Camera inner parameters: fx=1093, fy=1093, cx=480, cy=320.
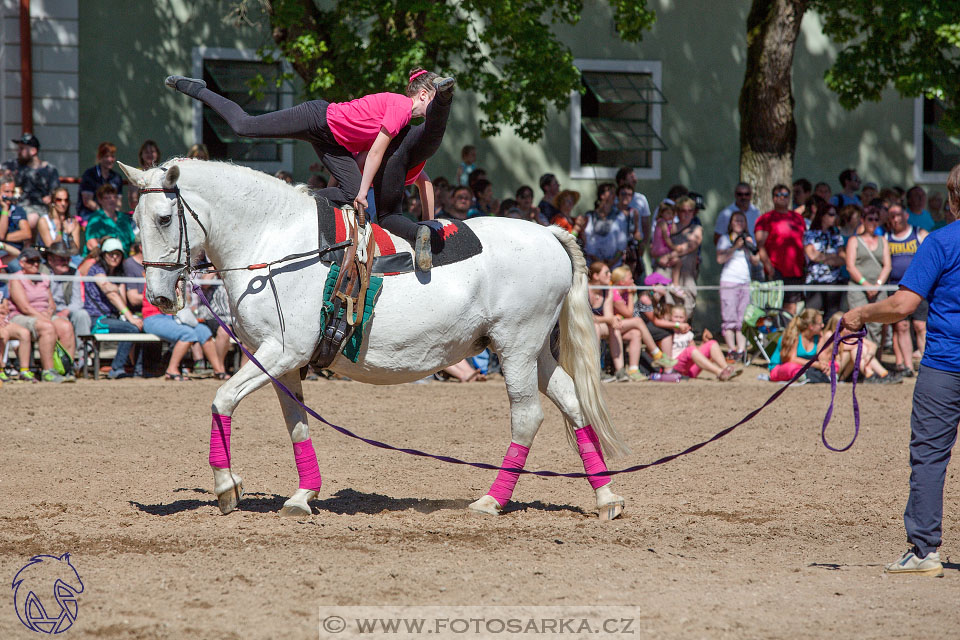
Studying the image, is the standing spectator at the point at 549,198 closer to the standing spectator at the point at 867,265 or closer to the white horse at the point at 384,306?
the standing spectator at the point at 867,265

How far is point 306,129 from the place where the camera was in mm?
6258

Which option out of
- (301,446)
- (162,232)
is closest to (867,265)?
(301,446)

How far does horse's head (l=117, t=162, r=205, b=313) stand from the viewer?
19.5 ft

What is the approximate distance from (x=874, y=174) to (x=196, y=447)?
49.3 feet

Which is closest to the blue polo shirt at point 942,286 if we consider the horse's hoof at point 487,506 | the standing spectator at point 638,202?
the horse's hoof at point 487,506

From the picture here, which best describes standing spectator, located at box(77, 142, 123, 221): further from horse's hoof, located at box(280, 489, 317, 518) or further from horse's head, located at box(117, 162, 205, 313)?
horse's hoof, located at box(280, 489, 317, 518)

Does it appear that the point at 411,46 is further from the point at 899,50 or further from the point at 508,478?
the point at 508,478

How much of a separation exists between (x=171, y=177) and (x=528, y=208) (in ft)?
29.2

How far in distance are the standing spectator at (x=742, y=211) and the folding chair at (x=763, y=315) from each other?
4.20 ft

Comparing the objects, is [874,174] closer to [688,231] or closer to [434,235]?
[688,231]

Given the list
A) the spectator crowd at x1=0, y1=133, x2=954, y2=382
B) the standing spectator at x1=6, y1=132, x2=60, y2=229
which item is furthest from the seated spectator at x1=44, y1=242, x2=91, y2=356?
the standing spectator at x1=6, y1=132, x2=60, y2=229

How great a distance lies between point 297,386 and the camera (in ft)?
21.7

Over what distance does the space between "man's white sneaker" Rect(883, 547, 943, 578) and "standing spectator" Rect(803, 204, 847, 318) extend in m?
9.00

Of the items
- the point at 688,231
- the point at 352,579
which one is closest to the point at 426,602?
the point at 352,579
